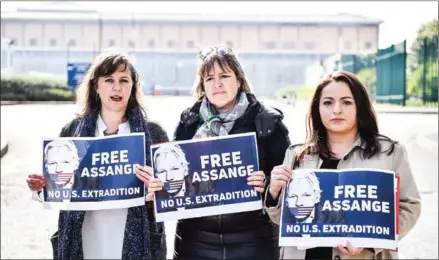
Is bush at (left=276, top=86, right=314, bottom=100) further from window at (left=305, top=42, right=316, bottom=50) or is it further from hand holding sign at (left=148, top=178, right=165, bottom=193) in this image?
window at (left=305, top=42, right=316, bottom=50)

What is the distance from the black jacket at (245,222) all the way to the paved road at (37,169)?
1.88m

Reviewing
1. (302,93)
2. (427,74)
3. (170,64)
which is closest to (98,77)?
(302,93)

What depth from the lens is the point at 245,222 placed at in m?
2.46

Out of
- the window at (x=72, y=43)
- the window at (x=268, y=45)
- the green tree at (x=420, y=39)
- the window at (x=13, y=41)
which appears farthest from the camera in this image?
the window at (x=268, y=45)

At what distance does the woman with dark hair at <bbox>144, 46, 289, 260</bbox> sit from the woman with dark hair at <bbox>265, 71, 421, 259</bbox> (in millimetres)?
130

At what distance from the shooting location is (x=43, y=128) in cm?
747

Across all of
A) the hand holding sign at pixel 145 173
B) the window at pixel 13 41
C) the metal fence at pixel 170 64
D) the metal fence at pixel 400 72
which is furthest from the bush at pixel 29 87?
the hand holding sign at pixel 145 173

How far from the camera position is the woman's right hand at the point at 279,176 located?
2214 millimetres

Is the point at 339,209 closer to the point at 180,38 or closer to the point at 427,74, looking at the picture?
the point at 427,74

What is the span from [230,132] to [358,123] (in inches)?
18.1

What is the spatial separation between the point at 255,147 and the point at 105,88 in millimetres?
610

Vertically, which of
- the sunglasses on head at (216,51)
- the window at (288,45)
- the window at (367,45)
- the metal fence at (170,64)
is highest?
the window at (288,45)

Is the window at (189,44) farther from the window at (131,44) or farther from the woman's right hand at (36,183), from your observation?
the woman's right hand at (36,183)

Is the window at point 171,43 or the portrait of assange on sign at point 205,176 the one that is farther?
the window at point 171,43
